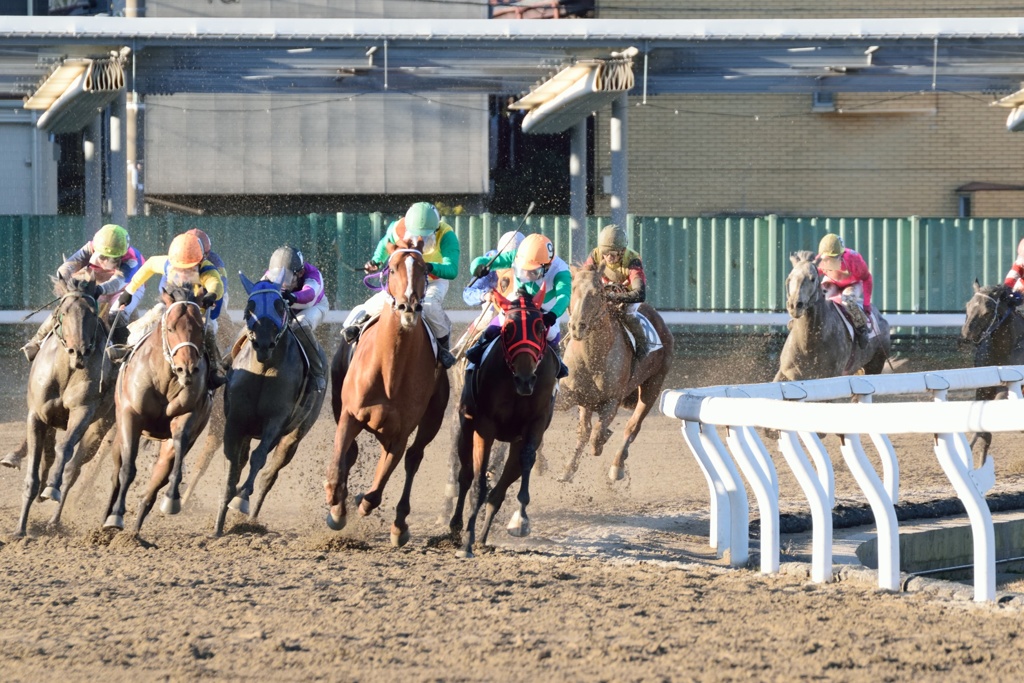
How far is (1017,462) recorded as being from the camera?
11.8 m

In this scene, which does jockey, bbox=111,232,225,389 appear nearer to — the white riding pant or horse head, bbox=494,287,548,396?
the white riding pant

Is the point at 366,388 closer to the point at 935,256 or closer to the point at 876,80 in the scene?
the point at 876,80

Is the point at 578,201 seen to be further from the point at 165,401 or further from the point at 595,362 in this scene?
the point at 165,401

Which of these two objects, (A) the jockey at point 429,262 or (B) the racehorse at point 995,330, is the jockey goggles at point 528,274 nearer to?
(A) the jockey at point 429,262

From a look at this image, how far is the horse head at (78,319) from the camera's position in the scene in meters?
8.64

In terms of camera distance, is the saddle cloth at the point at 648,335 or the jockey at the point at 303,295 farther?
the saddle cloth at the point at 648,335

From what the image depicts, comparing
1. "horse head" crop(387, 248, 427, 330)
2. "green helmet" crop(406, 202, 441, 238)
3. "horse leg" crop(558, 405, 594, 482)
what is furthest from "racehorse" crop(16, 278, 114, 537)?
"horse leg" crop(558, 405, 594, 482)

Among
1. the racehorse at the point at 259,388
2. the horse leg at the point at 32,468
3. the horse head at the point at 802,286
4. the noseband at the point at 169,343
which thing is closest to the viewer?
the noseband at the point at 169,343

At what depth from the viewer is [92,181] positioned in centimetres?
1686

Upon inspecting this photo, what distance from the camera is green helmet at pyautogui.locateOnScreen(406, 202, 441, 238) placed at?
28.0ft

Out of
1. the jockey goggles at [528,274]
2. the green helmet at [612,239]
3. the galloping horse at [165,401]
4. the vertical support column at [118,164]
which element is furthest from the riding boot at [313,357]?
the vertical support column at [118,164]

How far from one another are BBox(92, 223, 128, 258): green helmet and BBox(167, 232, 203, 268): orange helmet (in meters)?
1.03

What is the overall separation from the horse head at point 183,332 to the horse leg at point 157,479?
0.46 meters

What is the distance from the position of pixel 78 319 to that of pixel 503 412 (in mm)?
2445
